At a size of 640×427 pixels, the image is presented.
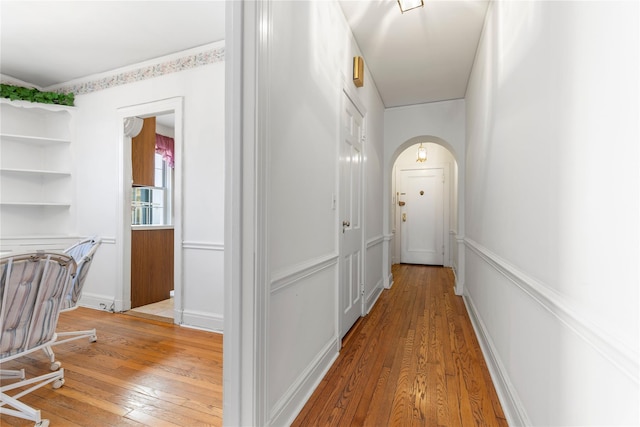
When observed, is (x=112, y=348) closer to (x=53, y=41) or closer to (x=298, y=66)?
(x=298, y=66)

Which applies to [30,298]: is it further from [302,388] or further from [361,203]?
[361,203]

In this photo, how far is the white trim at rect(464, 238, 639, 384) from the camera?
70 cm

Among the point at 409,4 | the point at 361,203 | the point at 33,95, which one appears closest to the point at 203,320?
the point at 361,203

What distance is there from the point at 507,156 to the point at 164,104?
315 cm

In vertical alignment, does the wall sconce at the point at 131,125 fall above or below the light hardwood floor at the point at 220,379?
above

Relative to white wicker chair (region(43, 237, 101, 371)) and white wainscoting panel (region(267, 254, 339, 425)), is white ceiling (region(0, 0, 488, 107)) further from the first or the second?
white wainscoting panel (region(267, 254, 339, 425))

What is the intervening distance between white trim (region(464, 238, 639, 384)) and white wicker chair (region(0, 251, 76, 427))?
7.82 ft

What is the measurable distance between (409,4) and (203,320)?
10.5 ft

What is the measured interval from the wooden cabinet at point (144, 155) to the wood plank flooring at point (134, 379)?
72.4 inches

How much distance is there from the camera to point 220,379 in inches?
80.2

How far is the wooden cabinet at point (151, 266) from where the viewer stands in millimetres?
3562

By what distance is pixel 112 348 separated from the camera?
2.49 m

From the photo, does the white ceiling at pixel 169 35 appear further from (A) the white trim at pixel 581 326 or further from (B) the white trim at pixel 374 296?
Result: (B) the white trim at pixel 374 296

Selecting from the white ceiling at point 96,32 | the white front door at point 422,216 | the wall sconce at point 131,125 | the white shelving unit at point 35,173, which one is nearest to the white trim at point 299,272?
the white ceiling at point 96,32
